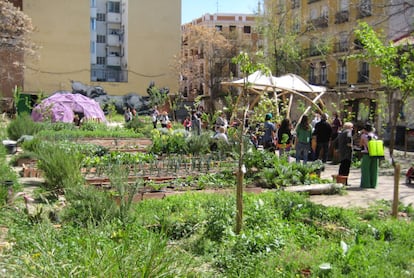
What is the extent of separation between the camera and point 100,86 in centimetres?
4531

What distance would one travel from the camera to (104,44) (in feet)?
167

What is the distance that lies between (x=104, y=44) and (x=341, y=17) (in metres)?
24.6

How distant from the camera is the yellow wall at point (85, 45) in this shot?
43.8 metres

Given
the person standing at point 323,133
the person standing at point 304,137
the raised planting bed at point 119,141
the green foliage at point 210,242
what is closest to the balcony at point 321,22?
the raised planting bed at point 119,141

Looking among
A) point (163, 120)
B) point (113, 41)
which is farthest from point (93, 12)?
point (163, 120)

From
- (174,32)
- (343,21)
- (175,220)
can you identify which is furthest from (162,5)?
(175,220)

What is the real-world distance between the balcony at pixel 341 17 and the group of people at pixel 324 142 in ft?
77.4

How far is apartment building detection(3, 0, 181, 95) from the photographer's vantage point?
144ft

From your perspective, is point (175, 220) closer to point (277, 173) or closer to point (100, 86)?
point (277, 173)

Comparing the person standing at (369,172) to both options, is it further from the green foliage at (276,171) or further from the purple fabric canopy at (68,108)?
the purple fabric canopy at (68,108)

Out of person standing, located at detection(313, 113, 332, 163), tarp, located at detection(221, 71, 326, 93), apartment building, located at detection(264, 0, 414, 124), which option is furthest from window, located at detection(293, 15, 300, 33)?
person standing, located at detection(313, 113, 332, 163)

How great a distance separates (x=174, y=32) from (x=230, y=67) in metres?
6.73

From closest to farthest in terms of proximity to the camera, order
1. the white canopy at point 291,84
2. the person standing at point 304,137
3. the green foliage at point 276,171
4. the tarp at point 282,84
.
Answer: the green foliage at point 276,171 < the person standing at point 304,137 < the tarp at point 282,84 < the white canopy at point 291,84

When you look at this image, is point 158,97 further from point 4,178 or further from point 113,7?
point 113,7
